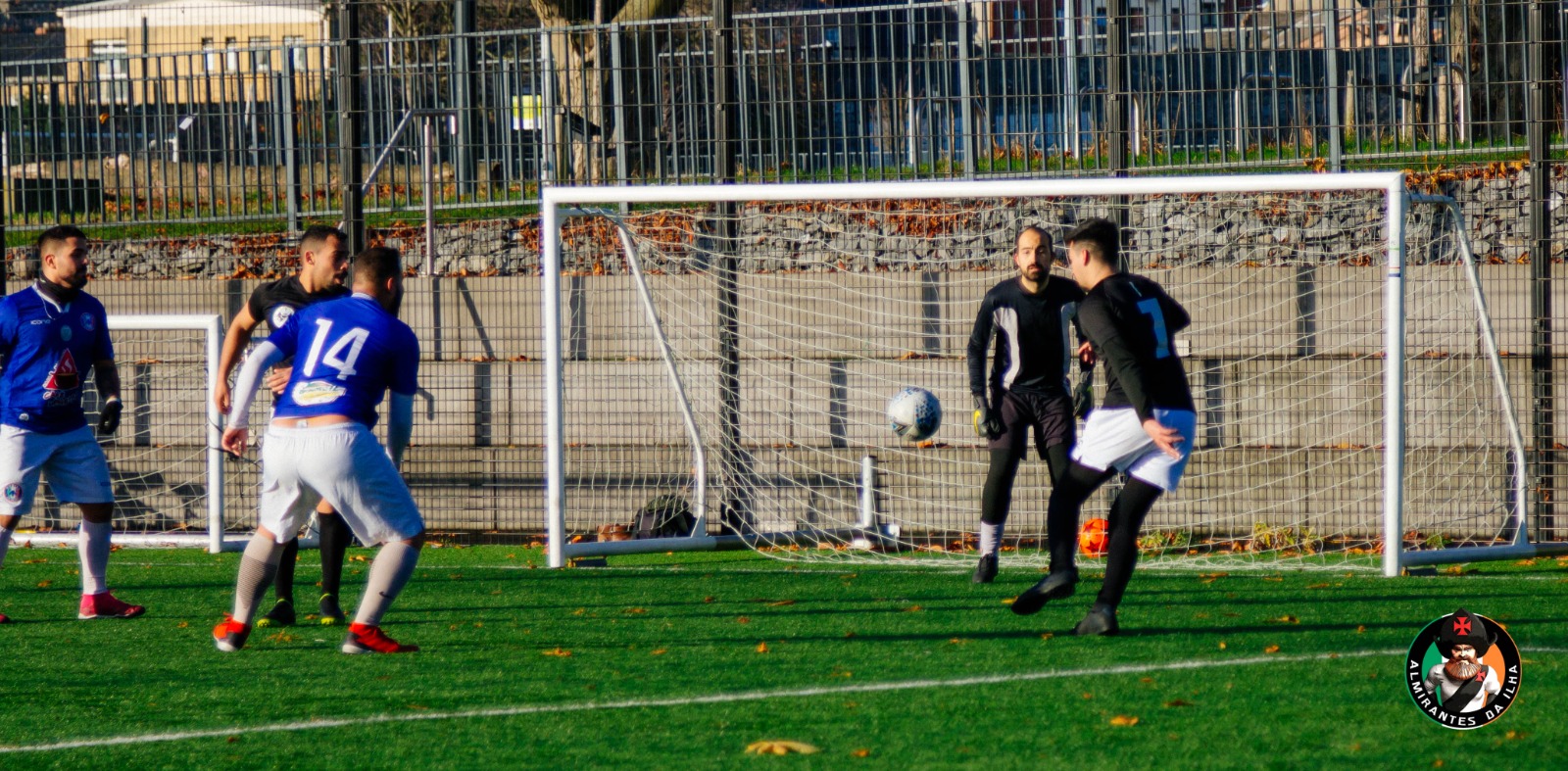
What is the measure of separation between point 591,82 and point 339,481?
553 centimetres

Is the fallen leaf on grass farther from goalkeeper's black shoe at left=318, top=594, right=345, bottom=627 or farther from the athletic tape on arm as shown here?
goalkeeper's black shoe at left=318, top=594, right=345, bottom=627

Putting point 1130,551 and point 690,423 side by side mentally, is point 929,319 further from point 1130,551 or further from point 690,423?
point 1130,551

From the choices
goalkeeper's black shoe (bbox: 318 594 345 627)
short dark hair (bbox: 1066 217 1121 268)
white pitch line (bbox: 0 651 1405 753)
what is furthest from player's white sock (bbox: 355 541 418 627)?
short dark hair (bbox: 1066 217 1121 268)

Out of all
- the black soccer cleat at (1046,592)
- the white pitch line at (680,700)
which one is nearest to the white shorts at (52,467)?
the white pitch line at (680,700)

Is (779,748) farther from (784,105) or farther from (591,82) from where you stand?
(591,82)

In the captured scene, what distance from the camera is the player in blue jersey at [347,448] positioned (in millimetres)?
5969

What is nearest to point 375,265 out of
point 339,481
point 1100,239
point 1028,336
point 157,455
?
point 339,481

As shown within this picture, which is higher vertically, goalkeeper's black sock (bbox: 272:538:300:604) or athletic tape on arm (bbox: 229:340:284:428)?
athletic tape on arm (bbox: 229:340:284:428)

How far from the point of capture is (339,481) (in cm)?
594

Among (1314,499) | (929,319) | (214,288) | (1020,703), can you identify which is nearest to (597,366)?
(929,319)

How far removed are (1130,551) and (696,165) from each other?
5.35 meters

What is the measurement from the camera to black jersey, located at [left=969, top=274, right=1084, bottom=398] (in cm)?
809

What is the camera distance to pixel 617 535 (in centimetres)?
1058

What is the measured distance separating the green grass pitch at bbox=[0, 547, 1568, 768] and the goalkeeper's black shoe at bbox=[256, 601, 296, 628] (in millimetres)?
112
